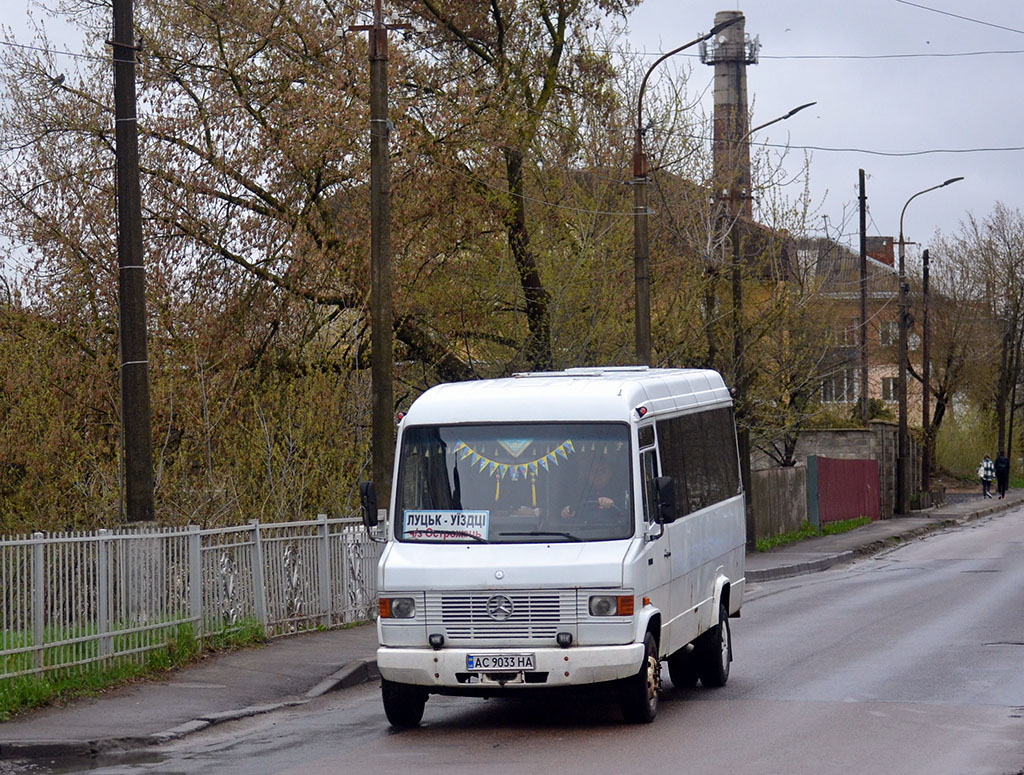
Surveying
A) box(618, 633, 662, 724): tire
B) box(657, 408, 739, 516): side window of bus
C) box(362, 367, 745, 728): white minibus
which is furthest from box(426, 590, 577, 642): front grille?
box(657, 408, 739, 516): side window of bus

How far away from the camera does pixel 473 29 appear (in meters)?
29.4

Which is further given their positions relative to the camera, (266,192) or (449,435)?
(266,192)

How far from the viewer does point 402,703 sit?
34.8 feet

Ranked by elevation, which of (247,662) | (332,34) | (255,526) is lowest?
(247,662)

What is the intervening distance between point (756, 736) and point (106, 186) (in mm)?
16793

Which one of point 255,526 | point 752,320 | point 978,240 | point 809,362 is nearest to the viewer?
point 255,526

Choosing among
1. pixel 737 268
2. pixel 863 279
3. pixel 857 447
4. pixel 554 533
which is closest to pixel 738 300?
pixel 737 268

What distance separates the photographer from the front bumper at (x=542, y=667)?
32.4 ft

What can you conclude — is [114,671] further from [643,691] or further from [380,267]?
[380,267]

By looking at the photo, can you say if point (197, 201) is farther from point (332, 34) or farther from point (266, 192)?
point (332, 34)

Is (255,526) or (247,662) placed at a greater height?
(255,526)

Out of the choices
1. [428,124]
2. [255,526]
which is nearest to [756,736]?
[255,526]

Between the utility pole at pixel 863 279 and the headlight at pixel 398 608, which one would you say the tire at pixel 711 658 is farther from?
the utility pole at pixel 863 279

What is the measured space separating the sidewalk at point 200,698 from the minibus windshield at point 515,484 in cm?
217
